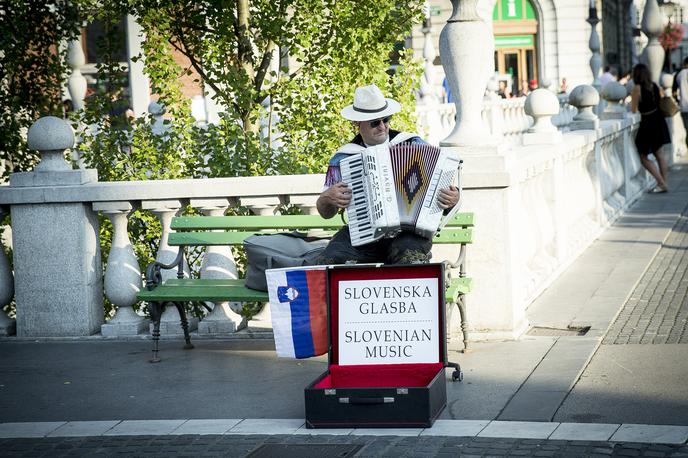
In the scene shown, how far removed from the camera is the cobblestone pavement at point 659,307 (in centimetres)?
823

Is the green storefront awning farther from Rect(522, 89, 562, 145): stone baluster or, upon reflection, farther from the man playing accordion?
the man playing accordion

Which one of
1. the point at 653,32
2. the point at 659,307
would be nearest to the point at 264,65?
the point at 659,307

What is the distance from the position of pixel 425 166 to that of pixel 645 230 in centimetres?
765

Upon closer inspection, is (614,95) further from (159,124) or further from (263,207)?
(263,207)

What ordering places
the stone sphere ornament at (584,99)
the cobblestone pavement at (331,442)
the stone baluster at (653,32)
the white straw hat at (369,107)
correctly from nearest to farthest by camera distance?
the cobblestone pavement at (331,442)
the white straw hat at (369,107)
the stone sphere ornament at (584,99)
the stone baluster at (653,32)

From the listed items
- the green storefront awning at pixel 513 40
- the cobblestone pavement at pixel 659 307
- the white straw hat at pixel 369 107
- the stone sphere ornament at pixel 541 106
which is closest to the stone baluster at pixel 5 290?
the white straw hat at pixel 369 107

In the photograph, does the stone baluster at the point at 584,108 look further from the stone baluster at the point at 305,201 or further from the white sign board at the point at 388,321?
the white sign board at the point at 388,321

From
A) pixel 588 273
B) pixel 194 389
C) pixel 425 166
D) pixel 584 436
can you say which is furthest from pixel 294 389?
pixel 588 273

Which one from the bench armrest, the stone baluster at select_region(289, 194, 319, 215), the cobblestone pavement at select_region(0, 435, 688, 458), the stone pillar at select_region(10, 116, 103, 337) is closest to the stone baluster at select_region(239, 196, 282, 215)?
the stone baluster at select_region(289, 194, 319, 215)

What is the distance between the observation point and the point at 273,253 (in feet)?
26.0

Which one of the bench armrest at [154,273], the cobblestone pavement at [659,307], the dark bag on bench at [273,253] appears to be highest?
the dark bag on bench at [273,253]

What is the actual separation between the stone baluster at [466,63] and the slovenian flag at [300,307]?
2.06 m

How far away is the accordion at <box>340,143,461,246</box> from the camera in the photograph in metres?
6.93

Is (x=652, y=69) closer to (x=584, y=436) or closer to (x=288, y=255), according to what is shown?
(x=288, y=255)
